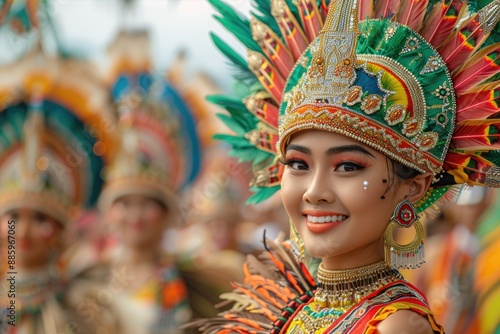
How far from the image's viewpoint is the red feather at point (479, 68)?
104 inches

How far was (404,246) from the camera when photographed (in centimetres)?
258

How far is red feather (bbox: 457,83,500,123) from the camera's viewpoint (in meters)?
2.62

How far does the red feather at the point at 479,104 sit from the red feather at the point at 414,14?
0.26m

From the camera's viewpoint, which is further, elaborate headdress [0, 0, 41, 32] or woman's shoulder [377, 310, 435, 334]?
elaborate headdress [0, 0, 41, 32]

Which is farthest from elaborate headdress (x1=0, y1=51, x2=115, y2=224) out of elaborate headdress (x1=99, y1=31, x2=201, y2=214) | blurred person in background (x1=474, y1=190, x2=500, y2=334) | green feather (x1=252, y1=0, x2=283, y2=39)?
green feather (x1=252, y1=0, x2=283, y2=39)

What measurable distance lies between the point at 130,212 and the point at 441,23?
4428mm

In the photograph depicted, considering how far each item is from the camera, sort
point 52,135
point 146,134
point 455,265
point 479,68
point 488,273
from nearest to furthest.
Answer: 1. point 479,68
2. point 488,273
3. point 455,265
4. point 52,135
5. point 146,134

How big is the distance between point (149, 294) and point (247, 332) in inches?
146

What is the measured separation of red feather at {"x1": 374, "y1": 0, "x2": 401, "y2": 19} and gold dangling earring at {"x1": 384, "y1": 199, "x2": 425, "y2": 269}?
59cm

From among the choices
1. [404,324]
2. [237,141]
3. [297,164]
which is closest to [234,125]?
[237,141]

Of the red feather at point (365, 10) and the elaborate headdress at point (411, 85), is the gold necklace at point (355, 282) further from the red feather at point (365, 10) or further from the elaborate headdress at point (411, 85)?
the red feather at point (365, 10)

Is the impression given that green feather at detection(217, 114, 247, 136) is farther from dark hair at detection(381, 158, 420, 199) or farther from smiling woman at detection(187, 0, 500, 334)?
dark hair at detection(381, 158, 420, 199)

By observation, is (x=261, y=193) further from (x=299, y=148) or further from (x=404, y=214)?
(x=404, y=214)

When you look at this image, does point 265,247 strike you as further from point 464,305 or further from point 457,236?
point 457,236
